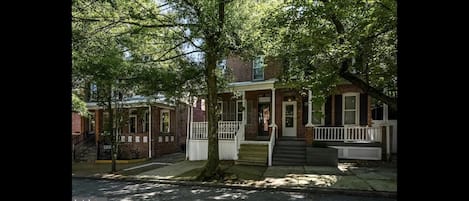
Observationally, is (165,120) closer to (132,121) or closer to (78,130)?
(132,121)

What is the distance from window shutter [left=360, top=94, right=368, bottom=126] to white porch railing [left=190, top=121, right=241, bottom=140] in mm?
6215

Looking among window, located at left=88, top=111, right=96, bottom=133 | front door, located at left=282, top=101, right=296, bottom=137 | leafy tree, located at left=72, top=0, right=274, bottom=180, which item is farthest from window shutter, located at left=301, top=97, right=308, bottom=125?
window, located at left=88, top=111, right=96, bottom=133

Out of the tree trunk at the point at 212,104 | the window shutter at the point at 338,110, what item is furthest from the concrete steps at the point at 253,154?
the window shutter at the point at 338,110

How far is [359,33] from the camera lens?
28.3ft

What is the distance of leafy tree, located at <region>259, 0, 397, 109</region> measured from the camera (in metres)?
7.89

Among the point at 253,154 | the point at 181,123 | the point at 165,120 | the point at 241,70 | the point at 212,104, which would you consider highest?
the point at 241,70

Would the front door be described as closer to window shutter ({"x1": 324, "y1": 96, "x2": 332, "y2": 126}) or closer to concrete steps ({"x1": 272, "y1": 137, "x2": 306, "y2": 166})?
concrete steps ({"x1": 272, "y1": 137, "x2": 306, "y2": 166})

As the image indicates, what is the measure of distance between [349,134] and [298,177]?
5347mm

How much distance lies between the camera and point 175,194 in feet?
29.9

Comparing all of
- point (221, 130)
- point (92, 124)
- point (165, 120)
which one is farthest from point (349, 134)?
point (92, 124)
